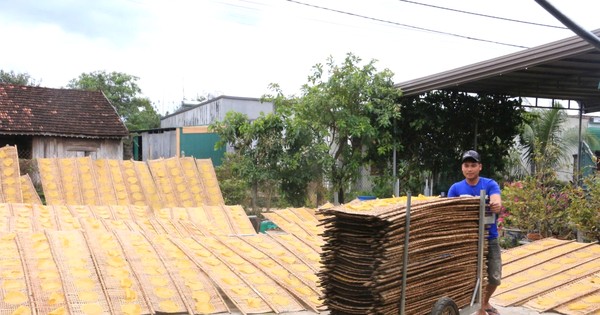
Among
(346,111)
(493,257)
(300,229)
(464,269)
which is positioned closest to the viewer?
(464,269)

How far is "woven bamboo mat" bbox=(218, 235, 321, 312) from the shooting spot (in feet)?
21.1

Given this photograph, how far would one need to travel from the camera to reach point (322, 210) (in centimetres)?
424

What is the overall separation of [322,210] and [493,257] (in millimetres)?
1926

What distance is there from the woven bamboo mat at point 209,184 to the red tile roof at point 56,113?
8776 millimetres

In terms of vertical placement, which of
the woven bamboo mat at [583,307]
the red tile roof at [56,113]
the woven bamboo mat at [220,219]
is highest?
the red tile roof at [56,113]

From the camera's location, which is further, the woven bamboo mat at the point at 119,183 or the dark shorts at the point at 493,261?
the woven bamboo mat at the point at 119,183

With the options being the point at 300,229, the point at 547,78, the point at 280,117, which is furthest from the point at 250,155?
the point at 547,78

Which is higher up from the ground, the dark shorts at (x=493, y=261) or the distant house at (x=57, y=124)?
the distant house at (x=57, y=124)

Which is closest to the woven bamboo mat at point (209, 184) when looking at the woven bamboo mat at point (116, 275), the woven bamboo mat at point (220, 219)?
the woven bamboo mat at point (220, 219)

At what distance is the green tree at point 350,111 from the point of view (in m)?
12.6

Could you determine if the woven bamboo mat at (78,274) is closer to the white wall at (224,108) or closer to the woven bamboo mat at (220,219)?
the woven bamboo mat at (220,219)

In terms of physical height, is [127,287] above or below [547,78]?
below

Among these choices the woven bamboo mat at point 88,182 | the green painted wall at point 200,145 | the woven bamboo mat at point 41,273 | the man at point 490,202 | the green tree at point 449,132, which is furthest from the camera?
the green painted wall at point 200,145

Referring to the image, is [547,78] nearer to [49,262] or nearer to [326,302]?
[326,302]
